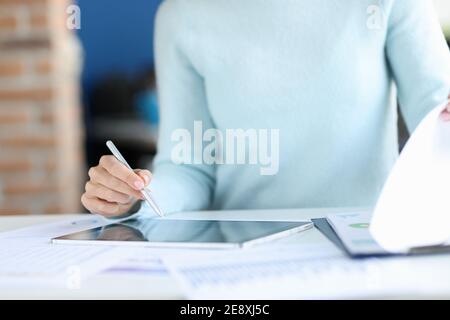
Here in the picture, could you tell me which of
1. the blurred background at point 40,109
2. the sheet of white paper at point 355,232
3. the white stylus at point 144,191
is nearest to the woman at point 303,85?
the white stylus at point 144,191

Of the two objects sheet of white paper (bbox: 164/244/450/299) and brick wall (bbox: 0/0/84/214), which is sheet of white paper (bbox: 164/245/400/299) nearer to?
sheet of white paper (bbox: 164/244/450/299)

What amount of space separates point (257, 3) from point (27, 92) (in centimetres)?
138

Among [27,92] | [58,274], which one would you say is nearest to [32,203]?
[27,92]

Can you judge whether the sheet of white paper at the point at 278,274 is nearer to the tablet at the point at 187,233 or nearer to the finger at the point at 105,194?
the tablet at the point at 187,233

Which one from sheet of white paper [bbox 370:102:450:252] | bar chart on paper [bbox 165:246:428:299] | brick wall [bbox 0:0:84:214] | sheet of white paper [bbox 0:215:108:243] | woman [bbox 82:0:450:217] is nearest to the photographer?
bar chart on paper [bbox 165:246:428:299]

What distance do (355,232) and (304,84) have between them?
40cm

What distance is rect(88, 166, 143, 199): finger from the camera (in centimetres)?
79

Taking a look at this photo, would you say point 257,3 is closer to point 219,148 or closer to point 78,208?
point 219,148

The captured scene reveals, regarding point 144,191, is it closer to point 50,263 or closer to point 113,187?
point 113,187

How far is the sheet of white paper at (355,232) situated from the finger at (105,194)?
0.23 m

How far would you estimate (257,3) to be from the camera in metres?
1.02

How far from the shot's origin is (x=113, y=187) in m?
0.80

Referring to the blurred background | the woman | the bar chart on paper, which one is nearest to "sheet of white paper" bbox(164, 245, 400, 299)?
the bar chart on paper

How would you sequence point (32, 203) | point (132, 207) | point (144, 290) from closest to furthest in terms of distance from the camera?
1. point (144, 290)
2. point (132, 207)
3. point (32, 203)
